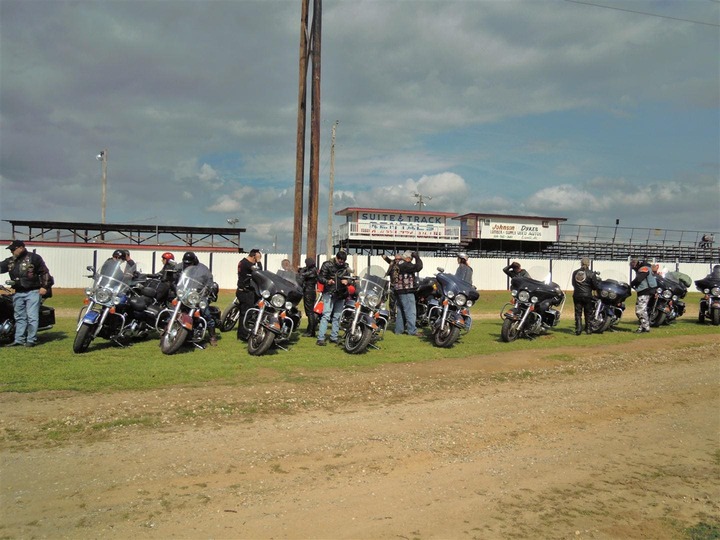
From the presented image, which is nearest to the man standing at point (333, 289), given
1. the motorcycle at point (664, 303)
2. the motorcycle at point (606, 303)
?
the motorcycle at point (606, 303)

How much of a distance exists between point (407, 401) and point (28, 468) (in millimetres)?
4220

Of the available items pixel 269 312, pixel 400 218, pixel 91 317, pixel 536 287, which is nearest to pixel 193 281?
pixel 269 312

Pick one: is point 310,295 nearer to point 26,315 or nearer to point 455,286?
point 455,286

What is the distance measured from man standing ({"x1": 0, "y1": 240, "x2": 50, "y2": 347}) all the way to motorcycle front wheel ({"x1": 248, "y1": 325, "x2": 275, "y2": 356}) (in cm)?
390

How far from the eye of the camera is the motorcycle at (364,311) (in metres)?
10.6

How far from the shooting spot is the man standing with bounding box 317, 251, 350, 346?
1138 cm

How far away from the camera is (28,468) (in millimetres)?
4523

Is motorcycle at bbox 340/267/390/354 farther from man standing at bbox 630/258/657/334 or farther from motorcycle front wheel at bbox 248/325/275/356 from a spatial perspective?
man standing at bbox 630/258/657/334

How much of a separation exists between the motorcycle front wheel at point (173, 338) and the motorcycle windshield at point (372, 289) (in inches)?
132

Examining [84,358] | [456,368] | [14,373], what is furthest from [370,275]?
[14,373]

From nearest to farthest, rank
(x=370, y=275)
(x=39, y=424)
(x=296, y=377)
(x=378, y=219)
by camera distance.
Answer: (x=39, y=424)
(x=296, y=377)
(x=370, y=275)
(x=378, y=219)

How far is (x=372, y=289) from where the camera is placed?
1105cm

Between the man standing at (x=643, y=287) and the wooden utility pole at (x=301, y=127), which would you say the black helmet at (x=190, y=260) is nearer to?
the wooden utility pole at (x=301, y=127)

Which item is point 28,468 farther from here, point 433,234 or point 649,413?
point 433,234
